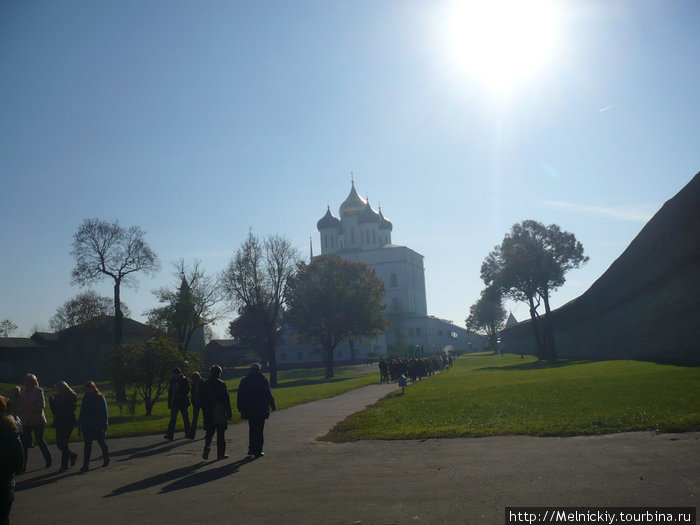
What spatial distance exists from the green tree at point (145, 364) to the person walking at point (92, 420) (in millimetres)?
12444

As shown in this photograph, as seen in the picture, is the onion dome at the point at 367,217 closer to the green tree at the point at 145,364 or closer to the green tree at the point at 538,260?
the green tree at the point at 538,260

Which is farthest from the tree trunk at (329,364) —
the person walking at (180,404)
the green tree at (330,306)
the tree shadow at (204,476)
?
the tree shadow at (204,476)

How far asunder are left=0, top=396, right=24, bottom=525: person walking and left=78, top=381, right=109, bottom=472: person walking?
17.7 ft

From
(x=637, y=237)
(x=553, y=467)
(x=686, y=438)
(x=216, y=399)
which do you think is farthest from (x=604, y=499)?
(x=637, y=237)

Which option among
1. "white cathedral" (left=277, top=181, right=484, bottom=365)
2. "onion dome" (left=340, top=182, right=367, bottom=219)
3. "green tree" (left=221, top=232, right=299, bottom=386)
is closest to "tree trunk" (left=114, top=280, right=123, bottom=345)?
"green tree" (left=221, top=232, right=299, bottom=386)

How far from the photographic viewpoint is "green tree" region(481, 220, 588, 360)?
54.0 meters

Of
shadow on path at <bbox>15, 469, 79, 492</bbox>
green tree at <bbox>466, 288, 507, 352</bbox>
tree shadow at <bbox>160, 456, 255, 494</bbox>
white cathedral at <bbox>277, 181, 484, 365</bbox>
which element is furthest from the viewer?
green tree at <bbox>466, 288, 507, 352</bbox>

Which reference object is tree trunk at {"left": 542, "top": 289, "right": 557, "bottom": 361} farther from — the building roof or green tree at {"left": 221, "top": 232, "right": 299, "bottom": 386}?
the building roof

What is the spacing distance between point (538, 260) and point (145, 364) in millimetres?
39310

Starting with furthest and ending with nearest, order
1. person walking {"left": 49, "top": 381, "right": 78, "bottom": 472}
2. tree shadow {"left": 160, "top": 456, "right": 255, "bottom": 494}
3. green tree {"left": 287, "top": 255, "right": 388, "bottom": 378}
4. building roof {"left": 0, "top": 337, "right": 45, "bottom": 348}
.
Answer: building roof {"left": 0, "top": 337, "right": 45, "bottom": 348} → green tree {"left": 287, "top": 255, "right": 388, "bottom": 378} → person walking {"left": 49, "top": 381, "right": 78, "bottom": 472} → tree shadow {"left": 160, "top": 456, "right": 255, "bottom": 494}

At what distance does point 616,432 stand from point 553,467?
345 cm

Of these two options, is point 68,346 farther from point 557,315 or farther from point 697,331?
point 697,331

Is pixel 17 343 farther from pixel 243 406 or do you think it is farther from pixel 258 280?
pixel 243 406

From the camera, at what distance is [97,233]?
38906mm
